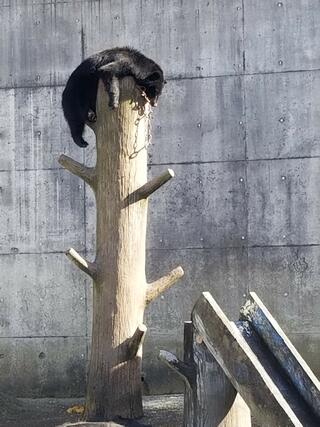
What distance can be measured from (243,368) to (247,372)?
2 centimetres

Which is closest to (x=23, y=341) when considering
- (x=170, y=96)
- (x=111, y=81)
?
(x=170, y=96)

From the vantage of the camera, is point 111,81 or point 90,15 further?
point 90,15

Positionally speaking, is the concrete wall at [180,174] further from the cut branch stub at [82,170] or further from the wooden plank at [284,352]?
the wooden plank at [284,352]

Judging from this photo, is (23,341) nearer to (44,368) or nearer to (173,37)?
(44,368)

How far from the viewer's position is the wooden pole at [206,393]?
2912 millimetres

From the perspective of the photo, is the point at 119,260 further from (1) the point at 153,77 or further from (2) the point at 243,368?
(2) the point at 243,368

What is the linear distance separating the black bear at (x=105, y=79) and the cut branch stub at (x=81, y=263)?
0.67m

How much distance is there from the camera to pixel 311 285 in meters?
6.14

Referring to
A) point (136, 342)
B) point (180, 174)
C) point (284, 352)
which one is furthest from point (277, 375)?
point (180, 174)

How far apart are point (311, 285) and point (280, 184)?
834mm

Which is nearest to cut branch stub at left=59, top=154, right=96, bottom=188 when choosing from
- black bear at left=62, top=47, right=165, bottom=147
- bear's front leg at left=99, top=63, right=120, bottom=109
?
black bear at left=62, top=47, right=165, bottom=147

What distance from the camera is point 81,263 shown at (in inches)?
149

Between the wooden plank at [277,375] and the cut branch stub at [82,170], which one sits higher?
the cut branch stub at [82,170]

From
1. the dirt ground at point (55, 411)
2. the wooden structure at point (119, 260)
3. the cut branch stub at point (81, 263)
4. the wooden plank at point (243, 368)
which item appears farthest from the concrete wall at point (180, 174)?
the wooden plank at point (243, 368)
